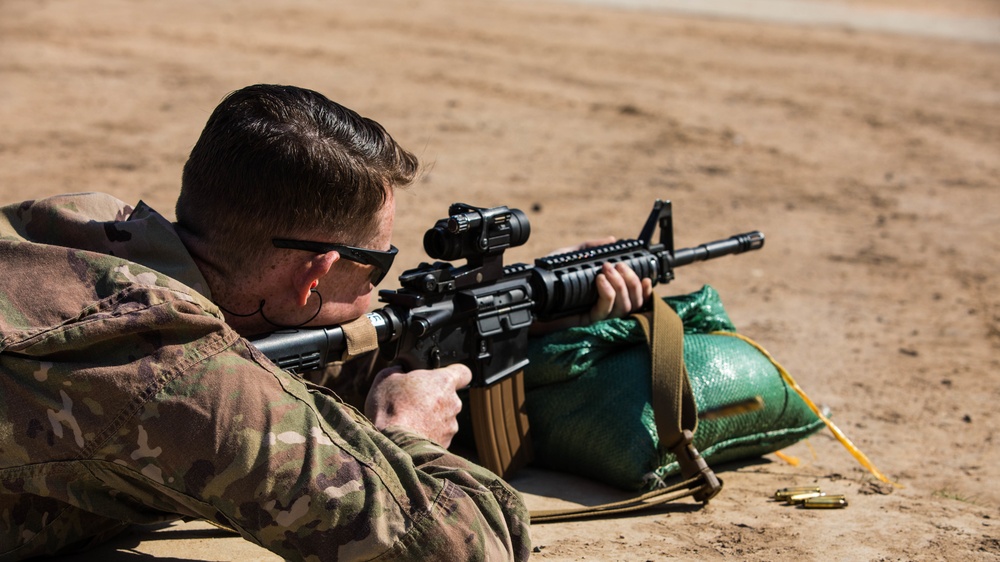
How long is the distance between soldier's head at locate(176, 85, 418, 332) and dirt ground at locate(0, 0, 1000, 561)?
1106mm

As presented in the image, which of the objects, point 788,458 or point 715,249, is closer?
point 788,458

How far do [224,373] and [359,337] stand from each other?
884 mm

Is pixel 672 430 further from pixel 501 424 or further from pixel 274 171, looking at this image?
pixel 274 171

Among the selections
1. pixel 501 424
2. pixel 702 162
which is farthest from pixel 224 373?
pixel 702 162

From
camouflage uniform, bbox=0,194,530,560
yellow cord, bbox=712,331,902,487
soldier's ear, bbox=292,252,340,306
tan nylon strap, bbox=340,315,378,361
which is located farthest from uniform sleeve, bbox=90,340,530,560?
yellow cord, bbox=712,331,902,487

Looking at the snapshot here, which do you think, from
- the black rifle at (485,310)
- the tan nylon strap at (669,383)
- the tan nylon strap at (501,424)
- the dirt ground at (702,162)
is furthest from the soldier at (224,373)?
Result: the tan nylon strap at (669,383)

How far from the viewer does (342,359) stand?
11.2ft

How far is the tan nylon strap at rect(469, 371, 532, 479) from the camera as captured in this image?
165 inches

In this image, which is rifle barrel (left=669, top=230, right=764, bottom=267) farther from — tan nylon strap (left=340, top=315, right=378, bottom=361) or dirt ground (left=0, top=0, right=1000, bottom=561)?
tan nylon strap (left=340, top=315, right=378, bottom=361)

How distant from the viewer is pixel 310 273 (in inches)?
120

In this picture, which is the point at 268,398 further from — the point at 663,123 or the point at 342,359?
the point at 663,123

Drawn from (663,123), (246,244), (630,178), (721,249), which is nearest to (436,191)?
(630,178)

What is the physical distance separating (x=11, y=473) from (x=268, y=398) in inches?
26.5

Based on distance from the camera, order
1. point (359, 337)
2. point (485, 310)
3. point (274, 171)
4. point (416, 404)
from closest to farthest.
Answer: point (274, 171), point (416, 404), point (359, 337), point (485, 310)
